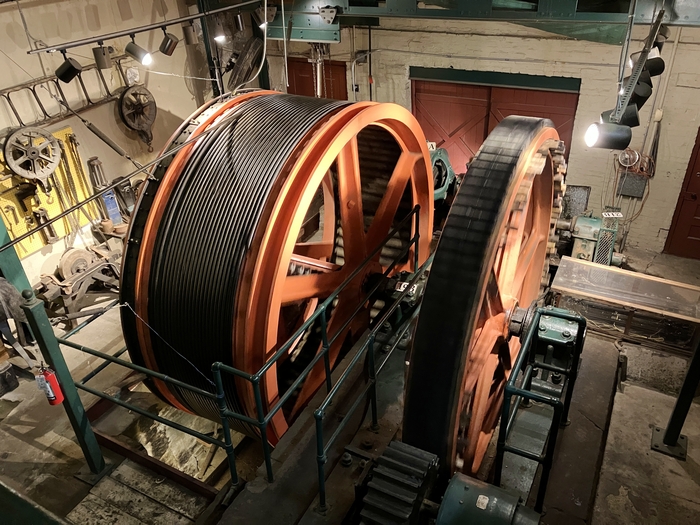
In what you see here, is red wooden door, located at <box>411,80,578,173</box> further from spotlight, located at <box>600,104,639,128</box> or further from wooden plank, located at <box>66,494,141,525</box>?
wooden plank, located at <box>66,494,141,525</box>

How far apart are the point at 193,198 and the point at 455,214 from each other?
2122 mm

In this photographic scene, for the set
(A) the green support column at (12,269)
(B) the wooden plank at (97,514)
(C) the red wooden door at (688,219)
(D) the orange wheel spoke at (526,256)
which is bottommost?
(C) the red wooden door at (688,219)

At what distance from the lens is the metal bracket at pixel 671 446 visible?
4.69 metres

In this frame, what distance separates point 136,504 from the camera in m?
4.14

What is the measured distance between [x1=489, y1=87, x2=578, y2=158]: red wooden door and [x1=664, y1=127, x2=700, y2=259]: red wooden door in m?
1.76

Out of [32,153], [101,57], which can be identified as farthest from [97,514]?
[101,57]

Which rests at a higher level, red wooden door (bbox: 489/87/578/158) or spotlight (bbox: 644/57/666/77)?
spotlight (bbox: 644/57/666/77)

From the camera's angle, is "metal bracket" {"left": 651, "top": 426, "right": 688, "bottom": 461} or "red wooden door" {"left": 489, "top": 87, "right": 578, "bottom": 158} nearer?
"metal bracket" {"left": 651, "top": 426, "right": 688, "bottom": 461}

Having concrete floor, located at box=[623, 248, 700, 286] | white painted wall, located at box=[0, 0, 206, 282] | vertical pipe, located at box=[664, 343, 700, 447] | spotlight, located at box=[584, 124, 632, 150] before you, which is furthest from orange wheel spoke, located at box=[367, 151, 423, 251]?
white painted wall, located at box=[0, 0, 206, 282]

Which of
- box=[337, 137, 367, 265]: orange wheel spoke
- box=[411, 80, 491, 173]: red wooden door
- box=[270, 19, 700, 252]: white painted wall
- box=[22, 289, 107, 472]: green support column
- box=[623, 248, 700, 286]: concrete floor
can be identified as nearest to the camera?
box=[22, 289, 107, 472]: green support column

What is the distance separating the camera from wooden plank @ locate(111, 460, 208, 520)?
409 cm

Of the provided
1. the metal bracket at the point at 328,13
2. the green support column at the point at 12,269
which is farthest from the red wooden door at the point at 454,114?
the green support column at the point at 12,269

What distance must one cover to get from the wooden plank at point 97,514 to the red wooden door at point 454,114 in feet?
26.1

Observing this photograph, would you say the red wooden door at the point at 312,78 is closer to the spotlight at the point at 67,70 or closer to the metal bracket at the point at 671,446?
the spotlight at the point at 67,70
